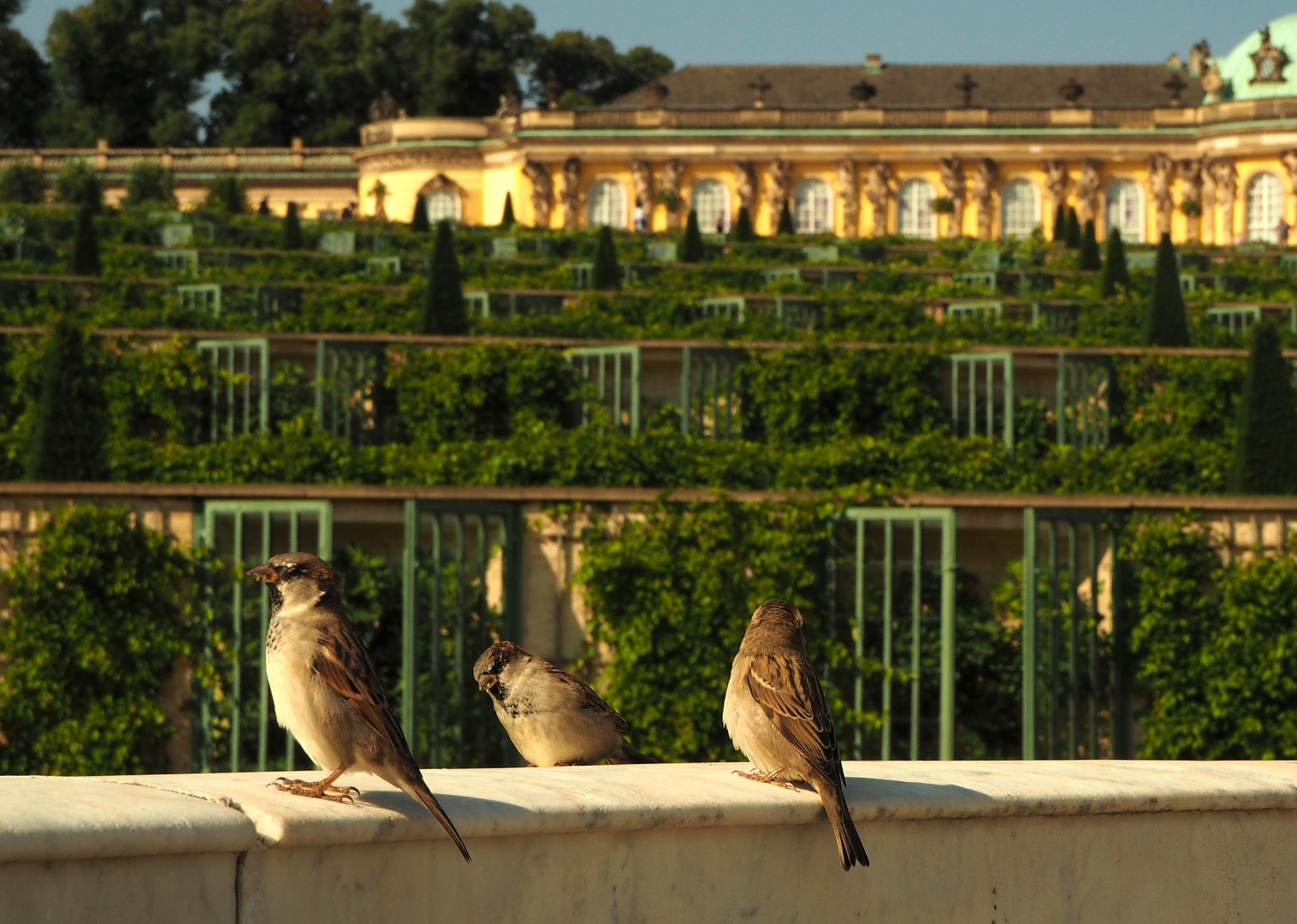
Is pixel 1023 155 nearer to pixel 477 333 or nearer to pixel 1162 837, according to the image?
pixel 477 333

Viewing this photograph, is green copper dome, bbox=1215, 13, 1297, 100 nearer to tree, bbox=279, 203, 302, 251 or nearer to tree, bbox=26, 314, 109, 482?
tree, bbox=279, 203, 302, 251

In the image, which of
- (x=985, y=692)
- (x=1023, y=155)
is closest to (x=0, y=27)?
(x=1023, y=155)

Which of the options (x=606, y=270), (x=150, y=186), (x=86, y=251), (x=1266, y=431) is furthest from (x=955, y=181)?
(x=1266, y=431)

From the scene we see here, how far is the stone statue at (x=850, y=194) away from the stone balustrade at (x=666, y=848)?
6158cm

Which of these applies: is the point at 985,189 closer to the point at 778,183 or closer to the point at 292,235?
the point at 778,183

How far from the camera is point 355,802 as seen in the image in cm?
426

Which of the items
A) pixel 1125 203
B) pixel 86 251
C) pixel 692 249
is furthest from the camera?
pixel 1125 203

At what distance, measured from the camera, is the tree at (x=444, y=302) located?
66.4 ft

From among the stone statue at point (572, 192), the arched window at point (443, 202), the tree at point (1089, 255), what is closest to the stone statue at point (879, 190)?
the stone statue at point (572, 192)

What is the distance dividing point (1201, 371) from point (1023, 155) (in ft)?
162

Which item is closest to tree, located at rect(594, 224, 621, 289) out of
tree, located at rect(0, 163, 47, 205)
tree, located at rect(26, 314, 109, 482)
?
tree, located at rect(26, 314, 109, 482)

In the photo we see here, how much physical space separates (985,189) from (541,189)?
48.0ft

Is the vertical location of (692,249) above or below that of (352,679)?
above

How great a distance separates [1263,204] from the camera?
64562 mm
